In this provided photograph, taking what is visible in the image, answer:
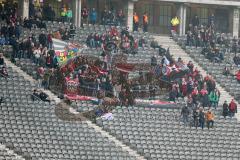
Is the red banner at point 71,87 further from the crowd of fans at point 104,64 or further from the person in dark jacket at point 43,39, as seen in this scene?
the person in dark jacket at point 43,39

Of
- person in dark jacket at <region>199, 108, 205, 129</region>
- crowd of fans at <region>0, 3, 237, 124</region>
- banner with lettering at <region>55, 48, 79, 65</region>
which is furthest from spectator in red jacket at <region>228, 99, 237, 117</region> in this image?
banner with lettering at <region>55, 48, 79, 65</region>

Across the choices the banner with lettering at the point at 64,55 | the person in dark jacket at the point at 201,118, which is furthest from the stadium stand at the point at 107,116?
the banner with lettering at the point at 64,55

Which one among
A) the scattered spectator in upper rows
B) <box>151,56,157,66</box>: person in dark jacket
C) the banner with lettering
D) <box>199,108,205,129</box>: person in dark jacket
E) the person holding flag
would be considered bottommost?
<box>199,108,205,129</box>: person in dark jacket

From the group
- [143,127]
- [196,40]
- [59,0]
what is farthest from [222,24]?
[143,127]

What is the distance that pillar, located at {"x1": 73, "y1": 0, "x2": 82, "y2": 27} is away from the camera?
74875 millimetres

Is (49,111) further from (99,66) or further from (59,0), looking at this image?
(59,0)

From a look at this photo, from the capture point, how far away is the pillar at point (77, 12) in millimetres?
74875

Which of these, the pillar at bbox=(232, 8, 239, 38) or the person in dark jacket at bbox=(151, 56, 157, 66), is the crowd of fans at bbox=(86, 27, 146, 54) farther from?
the pillar at bbox=(232, 8, 239, 38)

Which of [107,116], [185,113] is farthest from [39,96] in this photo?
[185,113]

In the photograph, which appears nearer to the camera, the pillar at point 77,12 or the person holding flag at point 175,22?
the pillar at point 77,12

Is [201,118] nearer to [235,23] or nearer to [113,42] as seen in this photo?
[113,42]

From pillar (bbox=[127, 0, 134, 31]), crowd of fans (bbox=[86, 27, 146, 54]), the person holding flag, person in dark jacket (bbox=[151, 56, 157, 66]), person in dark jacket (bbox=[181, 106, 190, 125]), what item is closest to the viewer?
person in dark jacket (bbox=[181, 106, 190, 125])

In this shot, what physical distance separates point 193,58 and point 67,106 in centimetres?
1353

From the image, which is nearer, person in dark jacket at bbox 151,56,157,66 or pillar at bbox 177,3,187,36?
person in dark jacket at bbox 151,56,157,66
